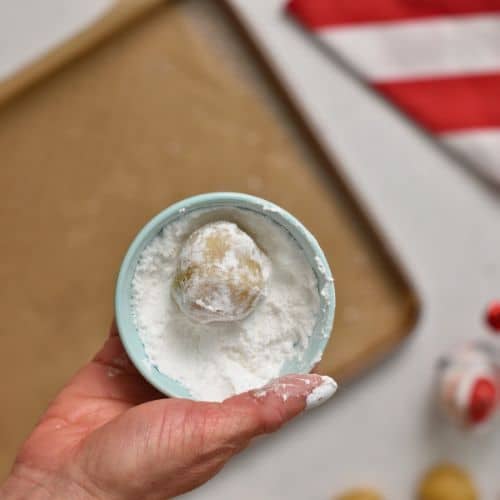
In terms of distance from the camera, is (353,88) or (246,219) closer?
(246,219)

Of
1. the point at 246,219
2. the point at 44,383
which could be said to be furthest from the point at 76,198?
the point at 246,219

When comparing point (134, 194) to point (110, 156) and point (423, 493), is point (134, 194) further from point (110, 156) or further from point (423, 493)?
point (423, 493)

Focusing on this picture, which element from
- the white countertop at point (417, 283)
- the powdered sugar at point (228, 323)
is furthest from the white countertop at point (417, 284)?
the powdered sugar at point (228, 323)

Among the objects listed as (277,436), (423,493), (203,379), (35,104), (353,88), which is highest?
(35,104)

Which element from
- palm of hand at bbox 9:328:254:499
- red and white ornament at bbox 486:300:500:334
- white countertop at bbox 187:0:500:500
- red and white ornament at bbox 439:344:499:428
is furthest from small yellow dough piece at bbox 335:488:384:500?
palm of hand at bbox 9:328:254:499

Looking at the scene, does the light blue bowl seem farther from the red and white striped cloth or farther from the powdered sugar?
the red and white striped cloth

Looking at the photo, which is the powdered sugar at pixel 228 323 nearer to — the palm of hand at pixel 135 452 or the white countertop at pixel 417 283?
the palm of hand at pixel 135 452

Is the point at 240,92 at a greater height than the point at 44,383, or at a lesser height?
greater

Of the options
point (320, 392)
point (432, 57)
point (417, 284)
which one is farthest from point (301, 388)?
point (432, 57)
